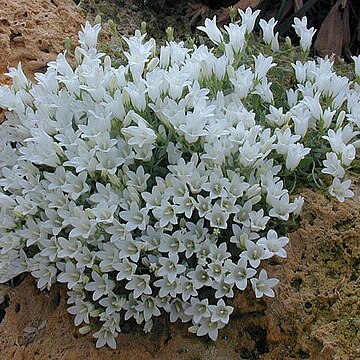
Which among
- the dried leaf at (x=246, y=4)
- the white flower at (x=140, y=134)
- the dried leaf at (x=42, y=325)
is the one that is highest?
the white flower at (x=140, y=134)

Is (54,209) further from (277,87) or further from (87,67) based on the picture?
(277,87)

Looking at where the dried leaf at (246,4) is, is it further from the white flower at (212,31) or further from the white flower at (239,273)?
the white flower at (239,273)

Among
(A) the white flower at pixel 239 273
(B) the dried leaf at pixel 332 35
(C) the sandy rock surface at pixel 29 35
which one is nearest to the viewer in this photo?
(A) the white flower at pixel 239 273

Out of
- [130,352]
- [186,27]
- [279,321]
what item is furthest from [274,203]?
[186,27]

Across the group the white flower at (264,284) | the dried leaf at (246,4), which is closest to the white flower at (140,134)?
the white flower at (264,284)

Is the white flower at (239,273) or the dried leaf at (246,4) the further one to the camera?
the dried leaf at (246,4)

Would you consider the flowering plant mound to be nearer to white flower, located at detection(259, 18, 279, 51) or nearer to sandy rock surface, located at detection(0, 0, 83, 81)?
white flower, located at detection(259, 18, 279, 51)

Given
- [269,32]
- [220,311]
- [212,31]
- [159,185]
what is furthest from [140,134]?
[269,32]
